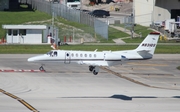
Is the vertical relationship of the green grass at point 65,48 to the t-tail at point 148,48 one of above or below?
below

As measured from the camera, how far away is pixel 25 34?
323ft

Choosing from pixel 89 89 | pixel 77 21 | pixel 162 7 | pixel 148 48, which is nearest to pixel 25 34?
pixel 77 21

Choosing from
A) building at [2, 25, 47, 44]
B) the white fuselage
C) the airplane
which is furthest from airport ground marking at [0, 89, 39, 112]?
building at [2, 25, 47, 44]

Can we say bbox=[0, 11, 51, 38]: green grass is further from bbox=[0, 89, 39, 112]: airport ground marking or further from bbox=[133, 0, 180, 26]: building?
bbox=[0, 89, 39, 112]: airport ground marking

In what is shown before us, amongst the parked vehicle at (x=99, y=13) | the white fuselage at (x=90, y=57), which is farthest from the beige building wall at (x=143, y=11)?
the white fuselage at (x=90, y=57)

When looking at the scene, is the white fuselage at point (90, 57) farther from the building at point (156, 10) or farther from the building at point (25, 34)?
the building at point (156, 10)

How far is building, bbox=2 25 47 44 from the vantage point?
97.9m

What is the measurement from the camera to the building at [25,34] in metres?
97.9

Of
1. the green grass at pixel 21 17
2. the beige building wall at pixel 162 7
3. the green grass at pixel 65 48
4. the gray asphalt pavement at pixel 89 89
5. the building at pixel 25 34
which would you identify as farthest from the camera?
the beige building wall at pixel 162 7

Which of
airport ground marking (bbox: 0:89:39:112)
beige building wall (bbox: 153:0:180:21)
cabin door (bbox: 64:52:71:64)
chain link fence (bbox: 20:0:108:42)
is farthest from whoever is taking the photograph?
beige building wall (bbox: 153:0:180:21)

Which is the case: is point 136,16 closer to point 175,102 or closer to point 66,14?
point 66,14

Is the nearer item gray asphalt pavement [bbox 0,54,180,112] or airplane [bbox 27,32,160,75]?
gray asphalt pavement [bbox 0,54,180,112]

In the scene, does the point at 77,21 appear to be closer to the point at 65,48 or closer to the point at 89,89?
the point at 65,48

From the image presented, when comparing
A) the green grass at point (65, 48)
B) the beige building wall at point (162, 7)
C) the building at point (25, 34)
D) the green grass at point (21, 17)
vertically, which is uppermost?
the beige building wall at point (162, 7)
